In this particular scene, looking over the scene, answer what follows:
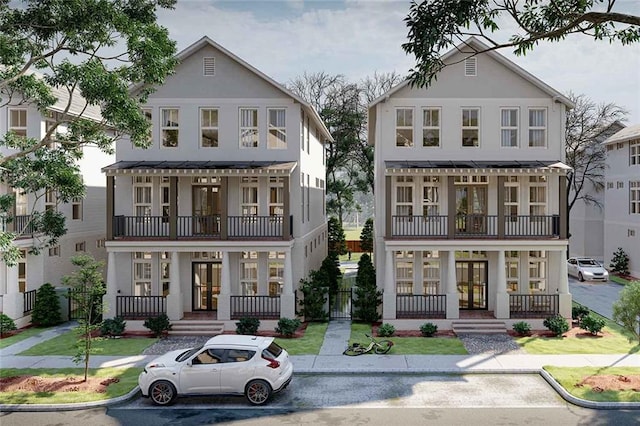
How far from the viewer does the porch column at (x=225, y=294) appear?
21.0 m

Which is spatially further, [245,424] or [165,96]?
[165,96]

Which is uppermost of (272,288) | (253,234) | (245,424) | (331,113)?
(331,113)

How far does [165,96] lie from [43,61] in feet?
21.0

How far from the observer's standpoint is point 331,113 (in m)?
43.8

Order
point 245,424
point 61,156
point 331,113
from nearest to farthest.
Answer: point 245,424
point 61,156
point 331,113

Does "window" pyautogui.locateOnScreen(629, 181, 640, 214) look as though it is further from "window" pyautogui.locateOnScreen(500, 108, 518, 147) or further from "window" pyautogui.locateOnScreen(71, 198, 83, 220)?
"window" pyautogui.locateOnScreen(71, 198, 83, 220)

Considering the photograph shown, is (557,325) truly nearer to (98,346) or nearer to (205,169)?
(205,169)

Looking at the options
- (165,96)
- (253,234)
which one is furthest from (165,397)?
(165,96)

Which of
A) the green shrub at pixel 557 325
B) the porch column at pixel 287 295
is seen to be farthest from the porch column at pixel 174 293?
the green shrub at pixel 557 325

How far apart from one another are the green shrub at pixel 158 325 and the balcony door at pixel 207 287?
2.45 metres

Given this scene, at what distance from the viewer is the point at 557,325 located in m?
19.5

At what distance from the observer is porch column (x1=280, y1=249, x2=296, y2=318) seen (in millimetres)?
20953

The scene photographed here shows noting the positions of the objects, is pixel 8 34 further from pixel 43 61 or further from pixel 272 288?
pixel 272 288

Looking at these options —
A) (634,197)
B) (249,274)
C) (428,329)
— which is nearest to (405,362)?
(428,329)
